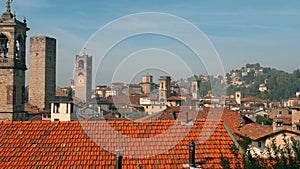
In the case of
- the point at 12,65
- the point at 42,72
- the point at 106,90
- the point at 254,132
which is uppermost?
the point at 42,72

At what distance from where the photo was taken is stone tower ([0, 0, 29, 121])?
3335 cm

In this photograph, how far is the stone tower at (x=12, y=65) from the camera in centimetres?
3335

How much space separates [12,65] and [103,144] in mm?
25857

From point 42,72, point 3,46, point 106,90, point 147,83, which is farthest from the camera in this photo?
point 42,72

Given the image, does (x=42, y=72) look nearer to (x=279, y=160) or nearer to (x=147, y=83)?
(x=147, y=83)

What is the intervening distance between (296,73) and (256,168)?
197 m

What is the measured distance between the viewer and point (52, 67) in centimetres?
6359

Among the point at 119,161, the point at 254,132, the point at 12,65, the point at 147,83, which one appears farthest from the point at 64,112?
the point at 147,83

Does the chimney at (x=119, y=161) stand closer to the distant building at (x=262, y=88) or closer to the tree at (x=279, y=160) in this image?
the tree at (x=279, y=160)

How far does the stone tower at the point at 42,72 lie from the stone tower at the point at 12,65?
957 inches

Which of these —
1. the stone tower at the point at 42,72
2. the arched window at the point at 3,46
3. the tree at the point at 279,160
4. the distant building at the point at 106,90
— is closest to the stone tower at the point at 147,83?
the distant building at the point at 106,90

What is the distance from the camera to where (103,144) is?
34.8 ft

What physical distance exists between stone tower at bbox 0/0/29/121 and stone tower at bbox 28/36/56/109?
957 inches

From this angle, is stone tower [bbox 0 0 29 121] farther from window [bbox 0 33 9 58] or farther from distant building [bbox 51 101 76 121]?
distant building [bbox 51 101 76 121]
